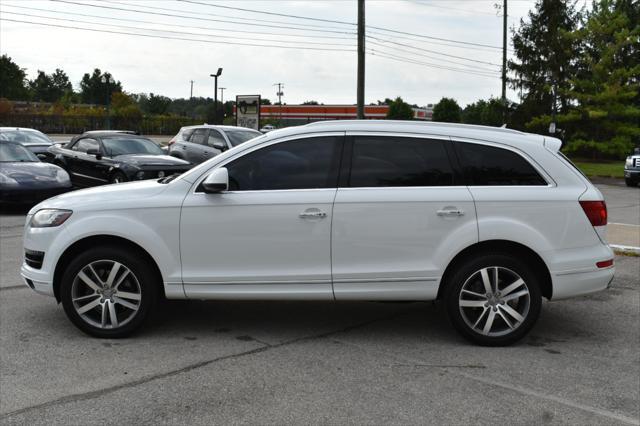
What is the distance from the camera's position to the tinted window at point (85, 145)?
1596 cm

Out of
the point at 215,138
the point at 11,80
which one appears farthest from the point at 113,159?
the point at 11,80

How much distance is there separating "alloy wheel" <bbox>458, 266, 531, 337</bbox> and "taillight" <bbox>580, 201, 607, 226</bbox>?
0.74 m

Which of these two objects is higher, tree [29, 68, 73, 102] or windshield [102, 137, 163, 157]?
tree [29, 68, 73, 102]

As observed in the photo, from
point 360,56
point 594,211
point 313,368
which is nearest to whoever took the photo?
point 313,368

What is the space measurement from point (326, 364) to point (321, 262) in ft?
2.62

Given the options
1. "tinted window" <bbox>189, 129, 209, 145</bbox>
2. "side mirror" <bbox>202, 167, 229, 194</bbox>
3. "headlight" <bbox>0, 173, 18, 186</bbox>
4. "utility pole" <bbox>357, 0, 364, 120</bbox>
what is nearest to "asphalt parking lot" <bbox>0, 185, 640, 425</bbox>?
"side mirror" <bbox>202, 167, 229, 194</bbox>

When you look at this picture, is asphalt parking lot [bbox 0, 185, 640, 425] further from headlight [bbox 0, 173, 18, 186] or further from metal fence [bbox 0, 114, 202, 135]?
metal fence [bbox 0, 114, 202, 135]

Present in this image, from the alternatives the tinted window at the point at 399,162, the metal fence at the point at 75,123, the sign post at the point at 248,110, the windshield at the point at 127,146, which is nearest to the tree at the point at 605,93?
the sign post at the point at 248,110

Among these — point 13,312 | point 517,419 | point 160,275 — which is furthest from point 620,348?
point 13,312

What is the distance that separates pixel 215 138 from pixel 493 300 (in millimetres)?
14573

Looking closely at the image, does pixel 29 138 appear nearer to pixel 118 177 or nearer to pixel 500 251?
pixel 118 177

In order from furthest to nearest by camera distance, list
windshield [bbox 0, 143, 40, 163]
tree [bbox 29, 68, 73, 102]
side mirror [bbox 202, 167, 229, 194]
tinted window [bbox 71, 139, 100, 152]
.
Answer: tree [bbox 29, 68, 73, 102]
tinted window [bbox 71, 139, 100, 152]
windshield [bbox 0, 143, 40, 163]
side mirror [bbox 202, 167, 229, 194]

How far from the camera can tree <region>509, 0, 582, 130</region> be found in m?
39.2

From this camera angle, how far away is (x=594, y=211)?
518 centimetres
